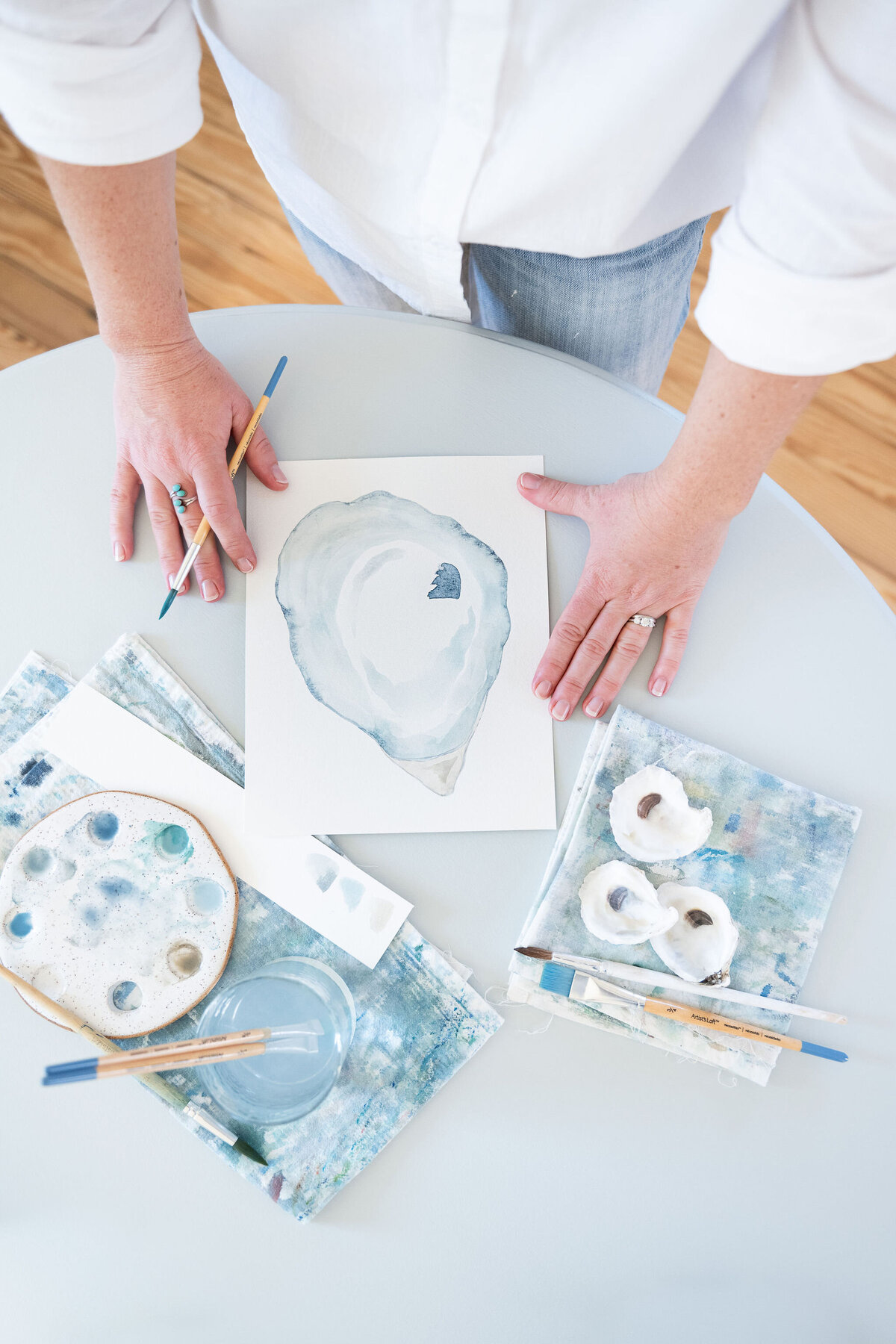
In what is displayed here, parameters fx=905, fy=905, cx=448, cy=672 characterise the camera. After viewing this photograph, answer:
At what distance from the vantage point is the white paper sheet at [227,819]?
2.28 ft

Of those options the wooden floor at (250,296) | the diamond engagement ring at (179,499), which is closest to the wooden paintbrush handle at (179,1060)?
the diamond engagement ring at (179,499)

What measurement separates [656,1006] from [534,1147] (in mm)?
135

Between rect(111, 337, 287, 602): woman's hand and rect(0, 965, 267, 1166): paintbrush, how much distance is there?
33cm

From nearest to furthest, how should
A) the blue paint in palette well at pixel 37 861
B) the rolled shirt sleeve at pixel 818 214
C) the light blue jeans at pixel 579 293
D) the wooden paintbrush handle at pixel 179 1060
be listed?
1. the rolled shirt sleeve at pixel 818 214
2. the wooden paintbrush handle at pixel 179 1060
3. the blue paint in palette well at pixel 37 861
4. the light blue jeans at pixel 579 293

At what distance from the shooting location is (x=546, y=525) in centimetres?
78

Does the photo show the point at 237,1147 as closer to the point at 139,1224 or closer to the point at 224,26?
the point at 139,1224

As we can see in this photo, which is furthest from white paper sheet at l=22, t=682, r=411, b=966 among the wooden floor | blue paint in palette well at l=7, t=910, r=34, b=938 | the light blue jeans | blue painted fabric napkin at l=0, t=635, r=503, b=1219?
the wooden floor

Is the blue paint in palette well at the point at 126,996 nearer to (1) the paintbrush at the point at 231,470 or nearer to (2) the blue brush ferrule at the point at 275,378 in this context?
(1) the paintbrush at the point at 231,470

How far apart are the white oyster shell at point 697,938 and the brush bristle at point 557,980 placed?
0.07 metres

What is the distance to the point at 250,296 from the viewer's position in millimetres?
1622

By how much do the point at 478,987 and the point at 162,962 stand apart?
239 mm

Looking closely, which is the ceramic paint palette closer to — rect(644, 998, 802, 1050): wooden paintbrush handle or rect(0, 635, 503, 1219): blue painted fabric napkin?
rect(0, 635, 503, 1219): blue painted fabric napkin

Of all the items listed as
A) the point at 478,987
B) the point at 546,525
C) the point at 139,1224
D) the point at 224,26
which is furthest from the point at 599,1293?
the point at 224,26

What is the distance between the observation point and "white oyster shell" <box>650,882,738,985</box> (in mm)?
680
